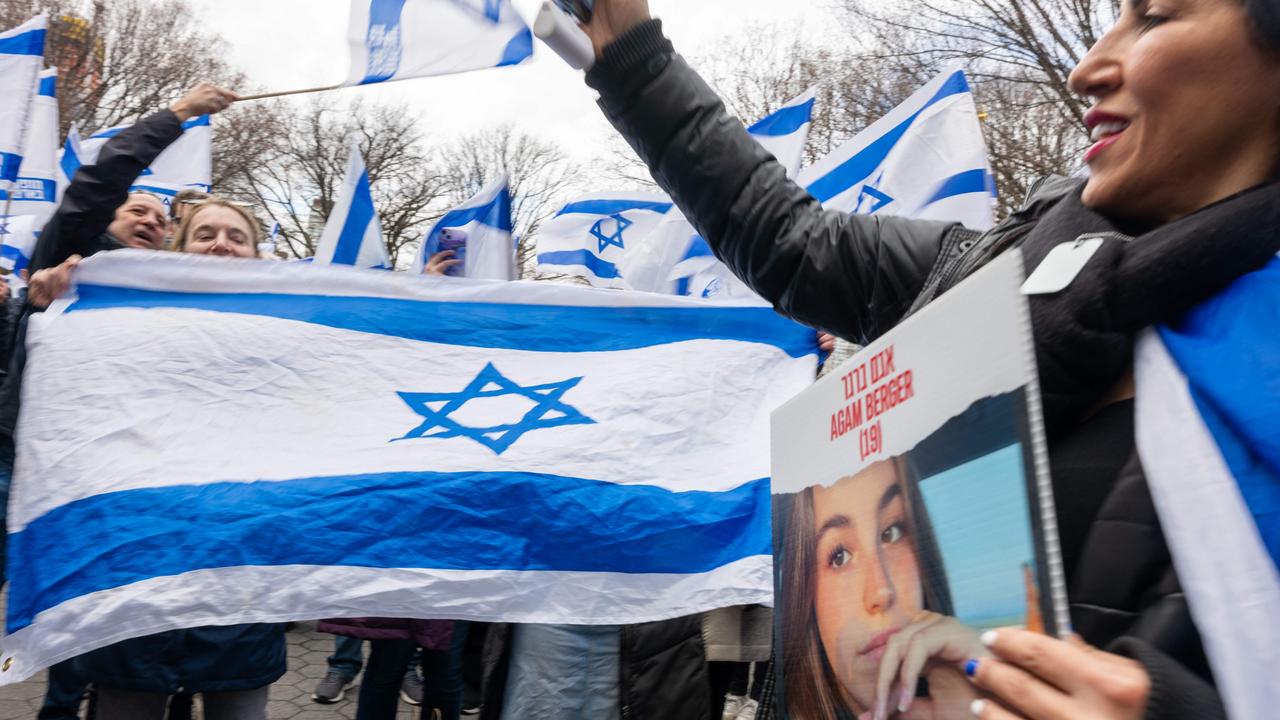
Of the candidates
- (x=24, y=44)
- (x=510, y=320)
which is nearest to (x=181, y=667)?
(x=510, y=320)

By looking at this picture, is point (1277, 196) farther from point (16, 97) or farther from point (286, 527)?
point (16, 97)

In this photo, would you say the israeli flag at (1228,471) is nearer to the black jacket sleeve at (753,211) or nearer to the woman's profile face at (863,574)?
the woman's profile face at (863,574)

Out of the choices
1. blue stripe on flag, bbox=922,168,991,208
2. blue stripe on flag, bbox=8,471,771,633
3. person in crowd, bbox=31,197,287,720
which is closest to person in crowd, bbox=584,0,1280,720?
blue stripe on flag, bbox=8,471,771,633

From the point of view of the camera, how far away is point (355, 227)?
14.0 ft

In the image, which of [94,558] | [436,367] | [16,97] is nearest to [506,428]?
[436,367]

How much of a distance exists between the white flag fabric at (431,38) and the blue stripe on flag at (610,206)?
4.57 metres

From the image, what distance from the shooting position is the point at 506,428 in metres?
2.74

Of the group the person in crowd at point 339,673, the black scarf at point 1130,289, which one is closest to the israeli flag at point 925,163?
the person in crowd at point 339,673

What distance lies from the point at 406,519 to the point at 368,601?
0.24 meters

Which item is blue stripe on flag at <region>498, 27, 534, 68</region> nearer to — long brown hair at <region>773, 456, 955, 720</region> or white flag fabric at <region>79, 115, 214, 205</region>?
long brown hair at <region>773, 456, 955, 720</region>

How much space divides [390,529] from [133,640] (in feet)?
2.39

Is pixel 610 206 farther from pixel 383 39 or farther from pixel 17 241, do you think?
pixel 383 39

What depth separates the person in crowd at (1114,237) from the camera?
57 centimetres

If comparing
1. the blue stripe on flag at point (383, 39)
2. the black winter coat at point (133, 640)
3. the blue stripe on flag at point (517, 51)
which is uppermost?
the blue stripe on flag at point (383, 39)
